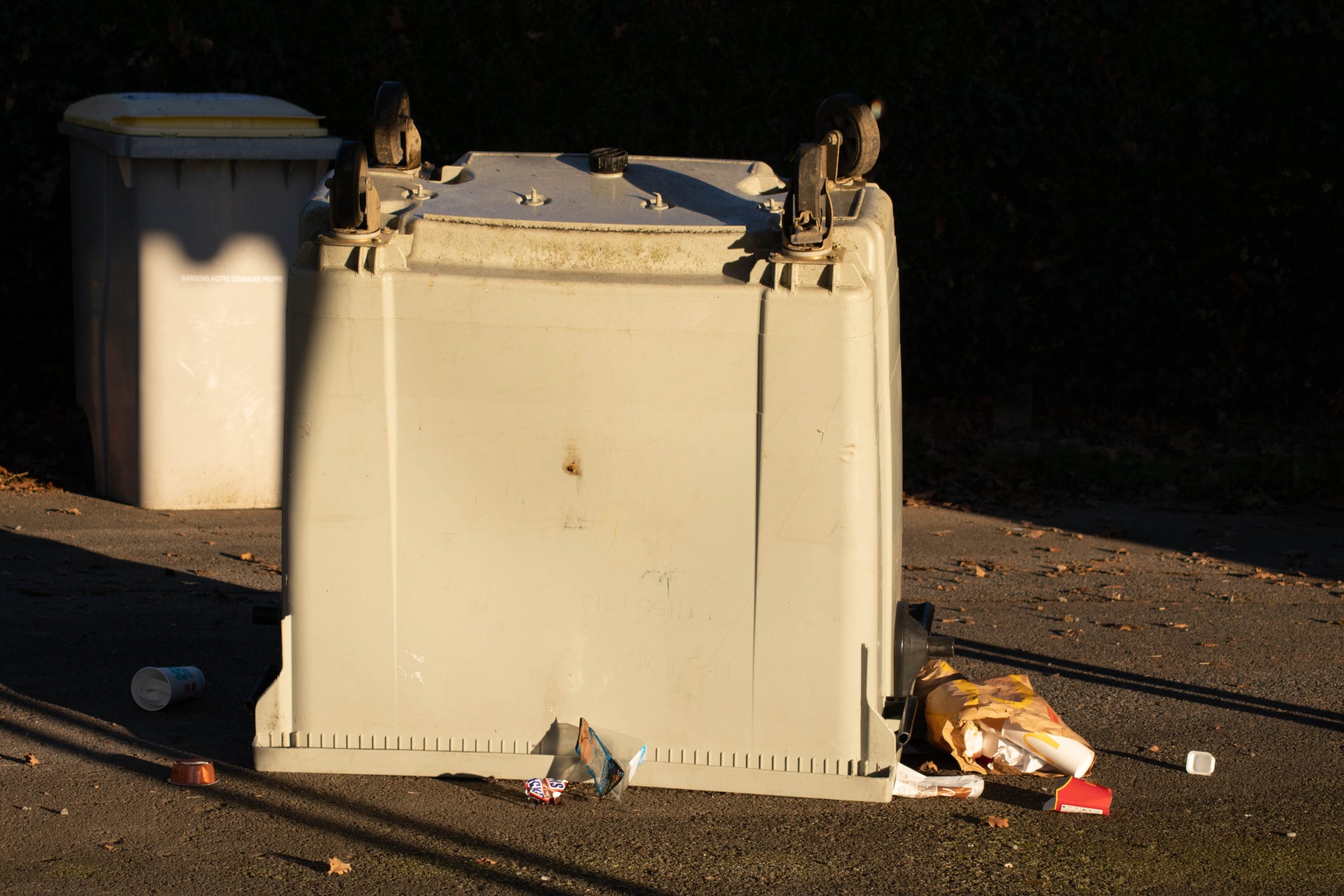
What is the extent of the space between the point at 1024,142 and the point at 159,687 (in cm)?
582

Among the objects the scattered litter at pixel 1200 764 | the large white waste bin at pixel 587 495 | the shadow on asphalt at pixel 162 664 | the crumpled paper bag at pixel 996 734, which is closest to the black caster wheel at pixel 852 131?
the large white waste bin at pixel 587 495

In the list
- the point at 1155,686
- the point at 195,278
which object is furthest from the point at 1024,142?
the point at 195,278

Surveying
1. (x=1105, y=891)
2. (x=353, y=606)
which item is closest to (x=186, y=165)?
(x=353, y=606)

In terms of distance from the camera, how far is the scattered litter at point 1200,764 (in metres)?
4.07

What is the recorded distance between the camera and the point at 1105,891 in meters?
3.34

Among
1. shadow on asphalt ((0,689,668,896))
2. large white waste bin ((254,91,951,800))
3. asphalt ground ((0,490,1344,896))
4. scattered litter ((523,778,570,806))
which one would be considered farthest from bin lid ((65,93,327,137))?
scattered litter ((523,778,570,806))

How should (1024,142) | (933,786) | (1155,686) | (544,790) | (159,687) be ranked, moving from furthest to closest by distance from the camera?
(1024,142) → (1155,686) → (159,687) → (933,786) → (544,790)

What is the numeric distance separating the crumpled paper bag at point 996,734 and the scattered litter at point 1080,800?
207mm

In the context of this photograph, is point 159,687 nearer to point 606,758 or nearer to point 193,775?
point 193,775

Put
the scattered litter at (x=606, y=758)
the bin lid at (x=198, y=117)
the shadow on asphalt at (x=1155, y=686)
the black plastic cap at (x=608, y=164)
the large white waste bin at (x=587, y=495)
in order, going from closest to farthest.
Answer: the large white waste bin at (x=587, y=495) → the scattered litter at (x=606, y=758) → the black plastic cap at (x=608, y=164) → the shadow on asphalt at (x=1155, y=686) → the bin lid at (x=198, y=117)

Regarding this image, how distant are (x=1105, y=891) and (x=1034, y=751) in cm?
70

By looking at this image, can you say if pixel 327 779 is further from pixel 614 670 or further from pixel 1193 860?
pixel 1193 860

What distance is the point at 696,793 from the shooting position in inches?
149

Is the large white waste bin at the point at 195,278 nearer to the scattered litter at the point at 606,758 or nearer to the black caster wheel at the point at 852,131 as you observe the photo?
the black caster wheel at the point at 852,131
